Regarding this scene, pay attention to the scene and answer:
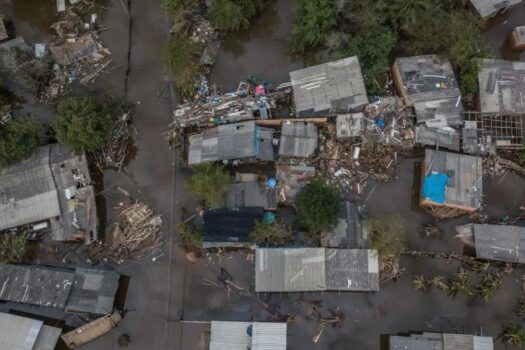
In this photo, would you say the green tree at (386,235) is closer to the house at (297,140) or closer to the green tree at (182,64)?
the house at (297,140)

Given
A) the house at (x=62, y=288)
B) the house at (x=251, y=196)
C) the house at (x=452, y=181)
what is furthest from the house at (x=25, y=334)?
the house at (x=452, y=181)

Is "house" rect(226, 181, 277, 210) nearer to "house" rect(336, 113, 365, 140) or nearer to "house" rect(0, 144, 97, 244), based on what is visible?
"house" rect(336, 113, 365, 140)

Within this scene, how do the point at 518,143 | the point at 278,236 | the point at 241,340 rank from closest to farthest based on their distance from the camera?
the point at 241,340, the point at 278,236, the point at 518,143

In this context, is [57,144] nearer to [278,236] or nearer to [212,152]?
[212,152]

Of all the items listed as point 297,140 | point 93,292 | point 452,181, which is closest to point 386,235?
point 452,181

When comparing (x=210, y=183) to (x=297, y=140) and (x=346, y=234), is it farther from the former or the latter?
(x=346, y=234)

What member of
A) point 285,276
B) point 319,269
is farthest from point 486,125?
point 285,276
